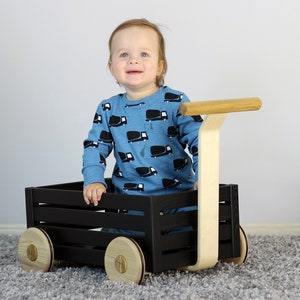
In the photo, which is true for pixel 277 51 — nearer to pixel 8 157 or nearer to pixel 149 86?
pixel 149 86

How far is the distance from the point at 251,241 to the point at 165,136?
46 centimetres

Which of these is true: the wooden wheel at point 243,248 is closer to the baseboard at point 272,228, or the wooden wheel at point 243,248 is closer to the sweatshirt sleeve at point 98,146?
the sweatshirt sleeve at point 98,146

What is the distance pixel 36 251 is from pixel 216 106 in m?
0.50

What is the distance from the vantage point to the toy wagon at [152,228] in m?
1.41

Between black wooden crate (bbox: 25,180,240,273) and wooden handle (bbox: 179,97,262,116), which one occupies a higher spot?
wooden handle (bbox: 179,97,262,116)

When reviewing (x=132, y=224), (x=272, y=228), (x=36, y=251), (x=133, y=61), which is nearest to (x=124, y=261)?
(x=132, y=224)

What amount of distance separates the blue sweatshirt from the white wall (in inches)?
19.0

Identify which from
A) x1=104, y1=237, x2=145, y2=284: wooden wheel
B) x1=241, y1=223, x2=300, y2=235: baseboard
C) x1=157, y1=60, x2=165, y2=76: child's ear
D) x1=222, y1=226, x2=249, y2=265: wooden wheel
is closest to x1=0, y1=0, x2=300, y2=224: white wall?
x1=241, y1=223, x2=300, y2=235: baseboard

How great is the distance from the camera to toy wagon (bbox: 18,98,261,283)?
1411 millimetres

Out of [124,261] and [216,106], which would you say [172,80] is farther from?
[124,261]

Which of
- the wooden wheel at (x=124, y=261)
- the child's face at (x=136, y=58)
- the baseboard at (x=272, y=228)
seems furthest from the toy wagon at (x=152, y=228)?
the baseboard at (x=272, y=228)

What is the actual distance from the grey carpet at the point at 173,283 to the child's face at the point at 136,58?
1.31 ft

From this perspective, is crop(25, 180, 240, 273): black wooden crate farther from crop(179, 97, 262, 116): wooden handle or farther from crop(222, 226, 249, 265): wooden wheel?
crop(179, 97, 262, 116): wooden handle

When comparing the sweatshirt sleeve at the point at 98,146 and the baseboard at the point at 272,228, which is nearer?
the sweatshirt sleeve at the point at 98,146
